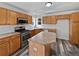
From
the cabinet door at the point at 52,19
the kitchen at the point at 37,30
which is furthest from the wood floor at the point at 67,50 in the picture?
the cabinet door at the point at 52,19

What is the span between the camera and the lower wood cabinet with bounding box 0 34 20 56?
2957 mm

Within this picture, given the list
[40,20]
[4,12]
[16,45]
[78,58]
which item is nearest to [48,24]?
[40,20]

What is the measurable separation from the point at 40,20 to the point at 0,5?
15.9ft

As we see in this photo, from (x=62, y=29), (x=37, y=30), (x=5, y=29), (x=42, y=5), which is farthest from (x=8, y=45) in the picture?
(x=62, y=29)

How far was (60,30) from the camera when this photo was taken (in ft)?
20.9

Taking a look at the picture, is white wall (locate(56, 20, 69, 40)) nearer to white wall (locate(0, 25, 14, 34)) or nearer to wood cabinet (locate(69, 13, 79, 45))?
wood cabinet (locate(69, 13, 79, 45))

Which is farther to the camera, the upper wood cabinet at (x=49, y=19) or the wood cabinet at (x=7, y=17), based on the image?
the upper wood cabinet at (x=49, y=19)

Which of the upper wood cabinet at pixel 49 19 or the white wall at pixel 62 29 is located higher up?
the upper wood cabinet at pixel 49 19

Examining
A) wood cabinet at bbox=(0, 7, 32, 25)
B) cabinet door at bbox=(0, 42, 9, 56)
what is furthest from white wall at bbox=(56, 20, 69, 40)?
cabinet door at bbox=(0, 42, 9, 56)

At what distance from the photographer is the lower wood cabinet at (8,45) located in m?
2.96

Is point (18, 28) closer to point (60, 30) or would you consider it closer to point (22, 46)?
point (22, 46)

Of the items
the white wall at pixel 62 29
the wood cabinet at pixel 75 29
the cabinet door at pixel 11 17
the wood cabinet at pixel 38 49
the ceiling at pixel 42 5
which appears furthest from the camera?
the white wall at pixel 62 29

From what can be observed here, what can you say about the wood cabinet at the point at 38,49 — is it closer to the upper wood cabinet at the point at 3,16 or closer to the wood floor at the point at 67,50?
the wood floor at the point at 67,50

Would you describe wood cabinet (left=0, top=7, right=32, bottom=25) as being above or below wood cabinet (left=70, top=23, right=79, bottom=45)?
above
